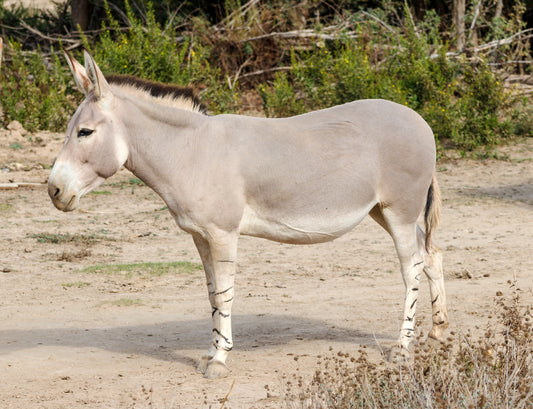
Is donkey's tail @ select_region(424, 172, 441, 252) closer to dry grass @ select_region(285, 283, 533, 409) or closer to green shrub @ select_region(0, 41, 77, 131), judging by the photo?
dry grass @ select_region(285, 283, 533, 409)

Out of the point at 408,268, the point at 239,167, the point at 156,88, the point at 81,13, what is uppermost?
the point at 156,88

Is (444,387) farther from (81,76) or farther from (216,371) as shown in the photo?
(81,76)

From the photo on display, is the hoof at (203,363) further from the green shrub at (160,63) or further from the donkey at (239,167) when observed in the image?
the green shrub at (160,63)

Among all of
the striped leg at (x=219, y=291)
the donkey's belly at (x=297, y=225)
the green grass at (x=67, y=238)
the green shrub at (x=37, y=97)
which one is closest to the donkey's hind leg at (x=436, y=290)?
the donkey's belly at (x=297, y=225)

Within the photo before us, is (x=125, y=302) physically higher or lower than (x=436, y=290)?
lower

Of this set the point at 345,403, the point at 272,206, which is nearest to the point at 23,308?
the point at 272,206

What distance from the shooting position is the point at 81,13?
16766 millimetres

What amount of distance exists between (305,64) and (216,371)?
10.3 metres

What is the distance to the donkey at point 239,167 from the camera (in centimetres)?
502

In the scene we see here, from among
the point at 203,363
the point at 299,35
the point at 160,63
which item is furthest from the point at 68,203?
the point at 299,35

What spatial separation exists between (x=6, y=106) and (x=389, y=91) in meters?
6.62

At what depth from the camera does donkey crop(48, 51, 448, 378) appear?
5.02 metres

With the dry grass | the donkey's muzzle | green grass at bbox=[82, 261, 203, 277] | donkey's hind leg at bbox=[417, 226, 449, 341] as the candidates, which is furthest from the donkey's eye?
green grass at bbox=[82, 261, 203, 277]

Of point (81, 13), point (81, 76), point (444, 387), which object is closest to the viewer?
point (444, 387)
